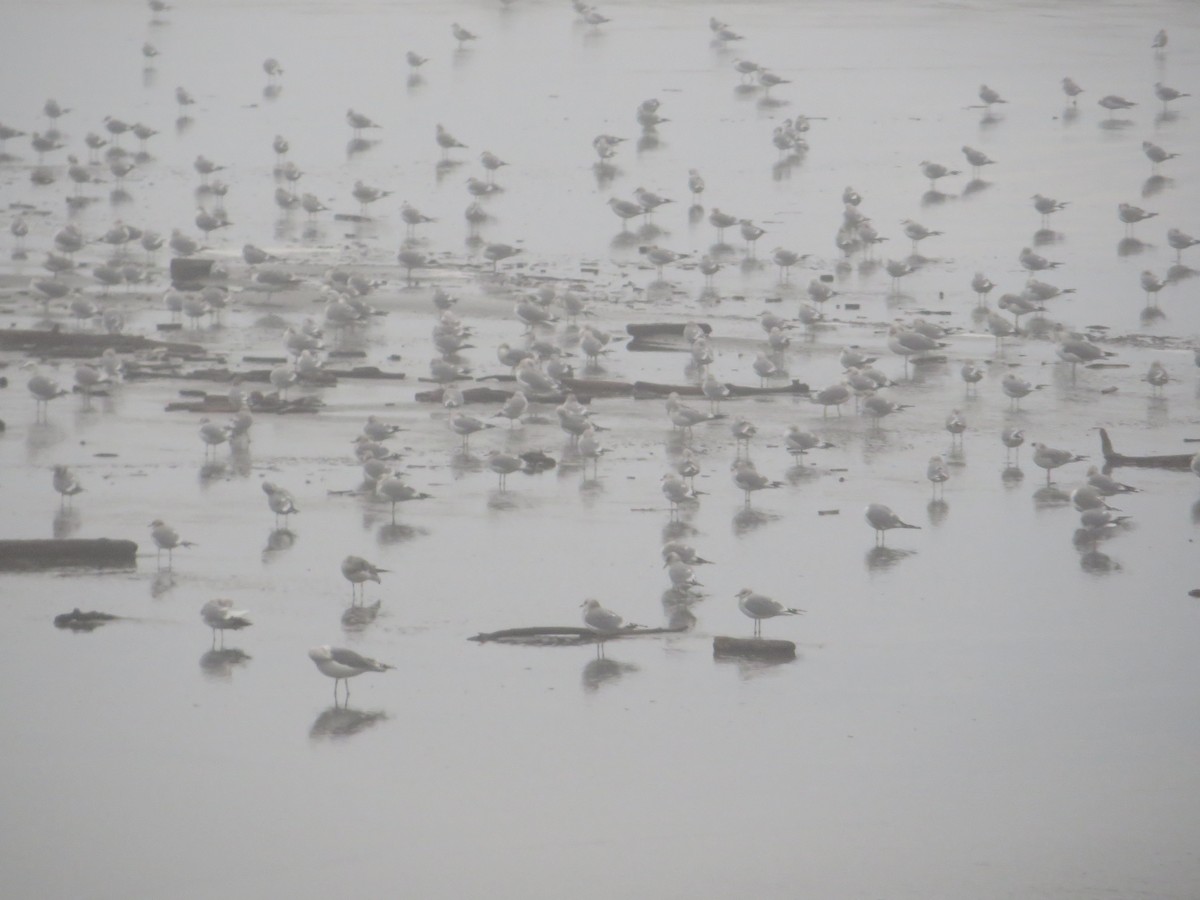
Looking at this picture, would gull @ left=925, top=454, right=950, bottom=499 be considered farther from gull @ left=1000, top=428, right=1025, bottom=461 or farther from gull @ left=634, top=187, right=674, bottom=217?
gull @ left=634, top=187, right=674, bottom=217

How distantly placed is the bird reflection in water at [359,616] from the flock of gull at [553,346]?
0.03m

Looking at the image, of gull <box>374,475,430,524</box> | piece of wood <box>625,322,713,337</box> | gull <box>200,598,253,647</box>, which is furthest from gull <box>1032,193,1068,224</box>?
gull <box>200,598,253,647</box>

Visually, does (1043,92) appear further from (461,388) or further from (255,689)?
(255,689)

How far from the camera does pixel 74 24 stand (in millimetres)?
60188

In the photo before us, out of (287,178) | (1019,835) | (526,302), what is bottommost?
(1019,835)

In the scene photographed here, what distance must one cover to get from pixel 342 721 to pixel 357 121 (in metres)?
30.6

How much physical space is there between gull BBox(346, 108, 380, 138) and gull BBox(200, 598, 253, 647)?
28963 millimetres

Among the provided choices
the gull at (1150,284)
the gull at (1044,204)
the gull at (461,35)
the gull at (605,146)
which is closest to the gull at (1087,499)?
the gull at (1150,284)

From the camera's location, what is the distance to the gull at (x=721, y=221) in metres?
32.8

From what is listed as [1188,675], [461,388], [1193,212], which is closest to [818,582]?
[1188,675]

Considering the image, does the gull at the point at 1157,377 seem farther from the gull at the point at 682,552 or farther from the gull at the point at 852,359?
Result: the gull at the point at 682,552

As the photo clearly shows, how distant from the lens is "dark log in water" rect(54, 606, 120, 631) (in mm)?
15438

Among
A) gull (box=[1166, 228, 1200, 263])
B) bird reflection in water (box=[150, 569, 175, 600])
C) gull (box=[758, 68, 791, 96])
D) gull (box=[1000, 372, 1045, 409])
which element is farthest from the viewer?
gull (box=[758, 68, 791, 96])

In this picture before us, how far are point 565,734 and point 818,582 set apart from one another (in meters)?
4.10
